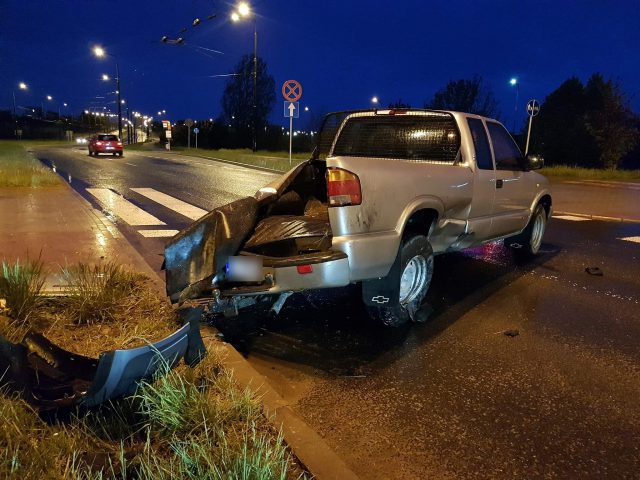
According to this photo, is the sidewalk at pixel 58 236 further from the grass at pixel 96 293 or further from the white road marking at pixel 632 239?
the white road marking at pixel 632 239

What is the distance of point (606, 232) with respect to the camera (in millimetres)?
9992

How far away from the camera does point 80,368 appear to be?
3414 mm

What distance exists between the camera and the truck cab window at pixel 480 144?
18.7 ft

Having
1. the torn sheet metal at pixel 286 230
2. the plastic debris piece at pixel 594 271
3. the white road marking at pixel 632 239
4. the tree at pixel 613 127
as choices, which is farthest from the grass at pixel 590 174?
the torn sheet metal at pixel 286 230

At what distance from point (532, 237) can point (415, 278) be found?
11.3 ft

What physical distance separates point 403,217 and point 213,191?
11.3 m

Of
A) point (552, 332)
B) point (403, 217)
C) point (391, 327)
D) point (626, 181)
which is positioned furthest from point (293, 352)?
point (626, 181)

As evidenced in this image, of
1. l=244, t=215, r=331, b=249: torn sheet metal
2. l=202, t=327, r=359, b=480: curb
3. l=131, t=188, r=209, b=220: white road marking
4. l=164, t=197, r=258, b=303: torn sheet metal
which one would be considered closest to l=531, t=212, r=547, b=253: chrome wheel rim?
l=244, t=215, r=331, b=249: torn sheet metal

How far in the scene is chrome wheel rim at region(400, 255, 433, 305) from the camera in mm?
4906

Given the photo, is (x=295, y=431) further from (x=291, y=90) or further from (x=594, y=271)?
A: (x=291, y=90)

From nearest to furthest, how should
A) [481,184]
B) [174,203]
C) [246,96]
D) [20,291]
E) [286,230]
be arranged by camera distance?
[20,291] → [286,230] → [481,184] → [174,203] → [246,96]

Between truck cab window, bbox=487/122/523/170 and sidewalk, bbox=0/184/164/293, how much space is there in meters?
4.03

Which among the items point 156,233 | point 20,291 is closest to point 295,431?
point 20,291

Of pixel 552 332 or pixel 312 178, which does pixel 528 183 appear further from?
pixel 312 178
